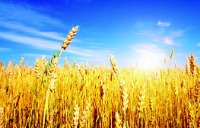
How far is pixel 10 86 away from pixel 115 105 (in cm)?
177

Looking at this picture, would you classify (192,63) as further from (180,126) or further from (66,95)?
(66,95)

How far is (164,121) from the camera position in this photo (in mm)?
2490

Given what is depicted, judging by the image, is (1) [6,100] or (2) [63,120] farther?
(1) [6,100]

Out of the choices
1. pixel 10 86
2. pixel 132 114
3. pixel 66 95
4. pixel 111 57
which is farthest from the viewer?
pixel 10 86

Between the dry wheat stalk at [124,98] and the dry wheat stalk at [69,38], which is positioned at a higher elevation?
the dry wheat stalk at [69,38]

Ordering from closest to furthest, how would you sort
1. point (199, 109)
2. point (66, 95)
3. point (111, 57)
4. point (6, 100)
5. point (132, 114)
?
point (111, 57), point (199, 109), point (132, 114), point (6, 100), point (66, 95)

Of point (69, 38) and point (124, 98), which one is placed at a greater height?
point (69, 38)

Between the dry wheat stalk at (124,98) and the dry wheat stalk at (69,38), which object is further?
the dry wheat stalk at (124,98)

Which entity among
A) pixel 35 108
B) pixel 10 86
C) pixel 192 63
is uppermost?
pixel 192 63

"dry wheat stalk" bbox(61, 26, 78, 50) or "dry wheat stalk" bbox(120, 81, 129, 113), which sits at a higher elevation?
"dry wheat stalk" bbox(61, 26, 78, 50)

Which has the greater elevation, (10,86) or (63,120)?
(10,86)

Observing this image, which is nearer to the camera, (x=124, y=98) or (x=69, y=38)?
(x=69, y=38)

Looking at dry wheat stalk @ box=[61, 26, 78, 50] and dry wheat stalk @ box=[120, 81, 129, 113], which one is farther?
dry wheat stalk @ box=[120, 81, 129, 113]

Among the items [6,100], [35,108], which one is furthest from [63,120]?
[6,100]
